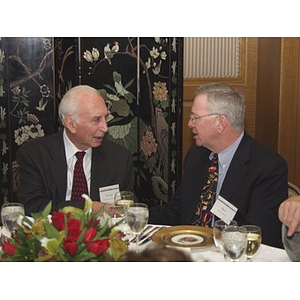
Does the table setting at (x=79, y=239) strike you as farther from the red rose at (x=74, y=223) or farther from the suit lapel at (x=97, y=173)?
the suit lapel at (x=97, y=173)

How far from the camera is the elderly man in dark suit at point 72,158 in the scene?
314 cm

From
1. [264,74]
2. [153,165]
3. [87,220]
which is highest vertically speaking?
[264,74]

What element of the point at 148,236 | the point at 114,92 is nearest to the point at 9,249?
the point at 148,236

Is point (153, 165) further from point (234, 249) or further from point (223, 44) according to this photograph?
point (234, 249)

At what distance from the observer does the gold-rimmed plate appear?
2.24 metres

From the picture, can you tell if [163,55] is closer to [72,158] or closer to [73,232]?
[72,158]

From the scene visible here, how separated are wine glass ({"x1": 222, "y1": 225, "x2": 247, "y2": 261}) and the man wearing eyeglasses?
768 millimetres

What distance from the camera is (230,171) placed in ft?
9.36

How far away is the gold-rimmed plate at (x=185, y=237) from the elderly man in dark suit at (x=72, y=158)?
2.92ft

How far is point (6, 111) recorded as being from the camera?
489 centimetres

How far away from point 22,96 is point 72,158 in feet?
6.20

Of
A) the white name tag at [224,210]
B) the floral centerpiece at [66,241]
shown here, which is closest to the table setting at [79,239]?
the floral centerpiece at [66,241]

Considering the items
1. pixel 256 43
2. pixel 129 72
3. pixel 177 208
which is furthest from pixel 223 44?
pixel 177 208
